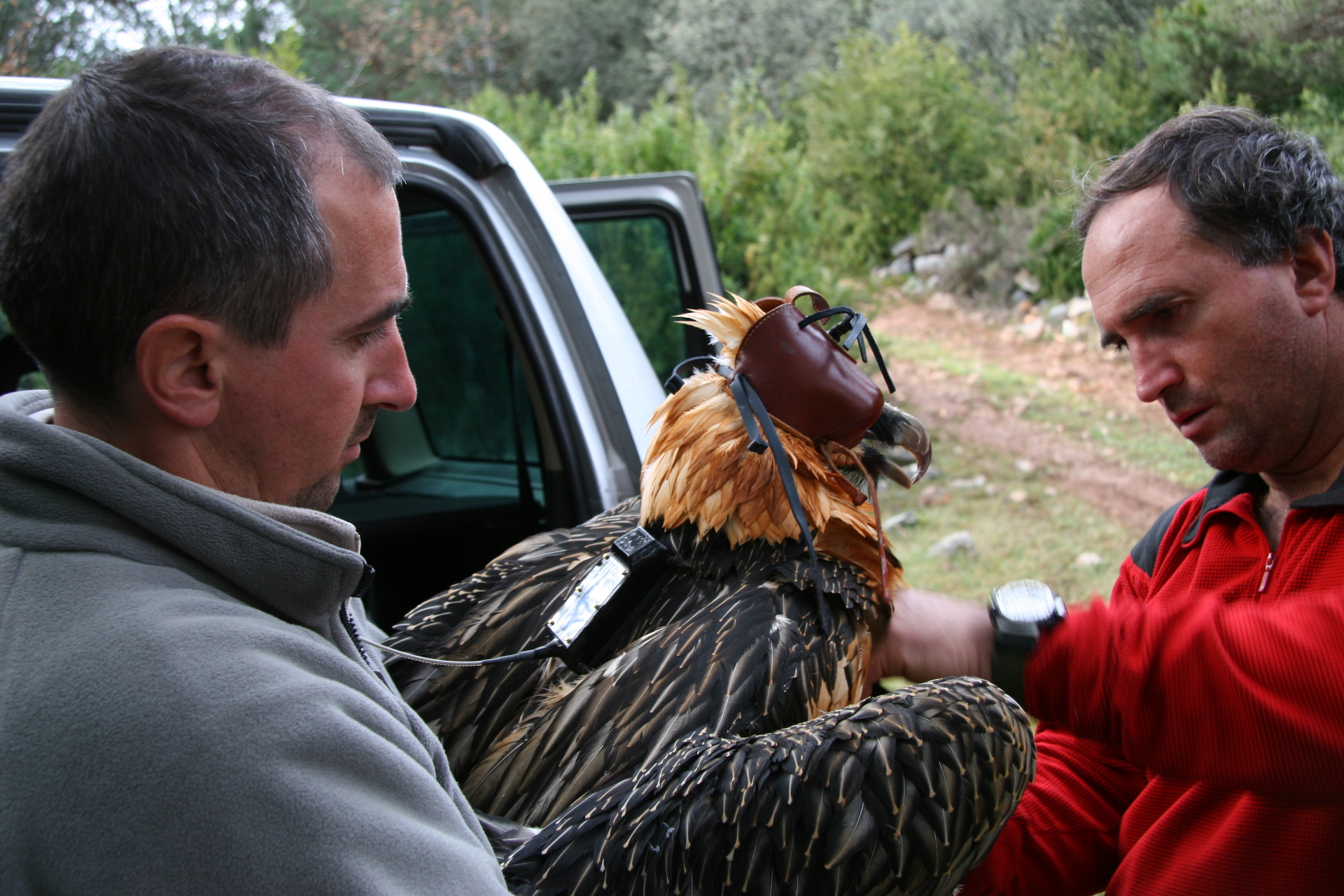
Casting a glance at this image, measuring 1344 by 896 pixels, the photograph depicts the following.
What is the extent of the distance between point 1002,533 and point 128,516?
802 centimetres

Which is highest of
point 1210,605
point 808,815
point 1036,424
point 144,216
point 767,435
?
point 144,216

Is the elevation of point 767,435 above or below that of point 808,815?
above

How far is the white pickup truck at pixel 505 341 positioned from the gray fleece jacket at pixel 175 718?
4.71 feet

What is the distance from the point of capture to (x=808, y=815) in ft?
5.42

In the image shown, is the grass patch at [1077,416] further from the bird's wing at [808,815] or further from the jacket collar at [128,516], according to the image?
the jacket collar at [128,516]

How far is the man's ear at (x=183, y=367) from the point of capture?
1214 millimetres

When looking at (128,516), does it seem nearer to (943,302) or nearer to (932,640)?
(932,640)

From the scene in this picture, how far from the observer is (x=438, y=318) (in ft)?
14.0

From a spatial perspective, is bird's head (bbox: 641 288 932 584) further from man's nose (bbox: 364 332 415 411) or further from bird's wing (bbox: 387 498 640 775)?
man's nose (bbox: 364 332 415 411)

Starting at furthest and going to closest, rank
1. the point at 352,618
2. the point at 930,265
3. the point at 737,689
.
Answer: the point at 930,265, the point at 737,689, the point at 352,618

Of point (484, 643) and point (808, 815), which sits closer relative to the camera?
point (808, 815)

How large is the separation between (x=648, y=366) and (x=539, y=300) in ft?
1.50

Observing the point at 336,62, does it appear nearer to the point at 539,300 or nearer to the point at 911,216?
the point at 911,216

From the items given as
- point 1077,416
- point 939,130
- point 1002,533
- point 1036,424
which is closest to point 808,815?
point 1002,533
